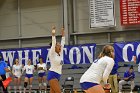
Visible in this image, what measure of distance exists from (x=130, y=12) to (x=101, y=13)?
1551 millimetres

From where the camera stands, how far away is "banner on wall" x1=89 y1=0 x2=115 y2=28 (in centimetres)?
1773

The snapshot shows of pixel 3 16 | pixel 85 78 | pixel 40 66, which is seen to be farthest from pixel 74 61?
pixel 85 78

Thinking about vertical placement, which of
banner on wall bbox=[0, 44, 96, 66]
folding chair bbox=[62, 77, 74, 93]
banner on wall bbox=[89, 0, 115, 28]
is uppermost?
banner on wall bbox=[89, 0, 115, 28]

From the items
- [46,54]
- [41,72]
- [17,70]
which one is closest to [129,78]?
[41,72]

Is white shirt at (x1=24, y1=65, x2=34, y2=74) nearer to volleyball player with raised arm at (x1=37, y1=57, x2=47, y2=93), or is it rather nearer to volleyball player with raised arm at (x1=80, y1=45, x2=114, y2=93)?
volleyball player with raised arm at (x1=37, y1=57, x2=47, y2=93)

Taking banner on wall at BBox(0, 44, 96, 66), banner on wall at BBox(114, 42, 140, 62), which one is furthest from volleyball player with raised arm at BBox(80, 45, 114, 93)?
banner on wall at BBox(0, 44, 96, 66)

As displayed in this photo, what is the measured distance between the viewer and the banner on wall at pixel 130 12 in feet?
56.2

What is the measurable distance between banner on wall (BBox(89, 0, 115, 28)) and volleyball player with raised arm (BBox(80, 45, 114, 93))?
11.9 meters

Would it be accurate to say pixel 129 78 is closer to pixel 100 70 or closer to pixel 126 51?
pixel 126 51

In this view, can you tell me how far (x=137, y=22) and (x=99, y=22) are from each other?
2.06 meters

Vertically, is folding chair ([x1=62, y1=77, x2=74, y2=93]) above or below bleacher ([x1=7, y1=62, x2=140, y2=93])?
below

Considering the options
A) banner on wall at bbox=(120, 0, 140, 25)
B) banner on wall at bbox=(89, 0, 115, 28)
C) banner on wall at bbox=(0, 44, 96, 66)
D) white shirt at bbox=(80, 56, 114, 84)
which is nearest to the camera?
white shirt at bbox=(80, 56, 114, 84)

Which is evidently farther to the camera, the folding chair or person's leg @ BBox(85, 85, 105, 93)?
the folding chair

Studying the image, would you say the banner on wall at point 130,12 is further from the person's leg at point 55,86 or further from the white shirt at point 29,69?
the person's leg at point 55,86
